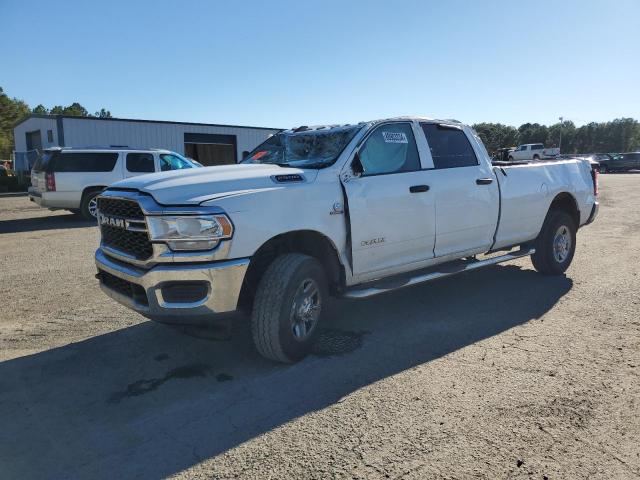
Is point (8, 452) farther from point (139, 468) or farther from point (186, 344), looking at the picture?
point (186, 344)

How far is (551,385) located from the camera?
353cm

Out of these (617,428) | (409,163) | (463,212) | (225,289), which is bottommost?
(617,428)

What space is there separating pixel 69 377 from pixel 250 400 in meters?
1.51

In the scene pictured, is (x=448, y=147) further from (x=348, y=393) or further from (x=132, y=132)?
(x=132, y=132)

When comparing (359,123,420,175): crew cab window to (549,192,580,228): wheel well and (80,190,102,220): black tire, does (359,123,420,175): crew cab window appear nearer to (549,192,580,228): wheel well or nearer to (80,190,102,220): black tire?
(549,192,580,228): wheel well

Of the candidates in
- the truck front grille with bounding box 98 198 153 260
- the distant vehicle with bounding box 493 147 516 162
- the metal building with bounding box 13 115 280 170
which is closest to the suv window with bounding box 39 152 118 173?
the truck front grille with bounding box 98 198 153 260

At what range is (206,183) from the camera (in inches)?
147

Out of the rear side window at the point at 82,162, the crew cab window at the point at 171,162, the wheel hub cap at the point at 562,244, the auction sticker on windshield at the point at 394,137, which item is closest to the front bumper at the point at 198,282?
the auction sticker on windshield at the point at 394,137

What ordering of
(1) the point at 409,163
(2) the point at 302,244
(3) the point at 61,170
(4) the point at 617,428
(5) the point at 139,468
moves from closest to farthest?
(5) the point at 139,468 → (4) the point at 617,428 → (2) the point at 302,244 → (1) the point at 409,163 → (3) the point at 61,170

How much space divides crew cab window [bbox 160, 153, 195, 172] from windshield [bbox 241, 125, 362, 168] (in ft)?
32.4

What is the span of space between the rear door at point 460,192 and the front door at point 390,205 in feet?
0.64

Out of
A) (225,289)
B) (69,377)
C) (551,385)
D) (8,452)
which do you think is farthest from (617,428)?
(69,377)

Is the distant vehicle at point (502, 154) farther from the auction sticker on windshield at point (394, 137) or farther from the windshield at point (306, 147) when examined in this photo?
the windshield at point (306, 147)

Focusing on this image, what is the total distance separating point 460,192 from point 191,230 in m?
3.00
